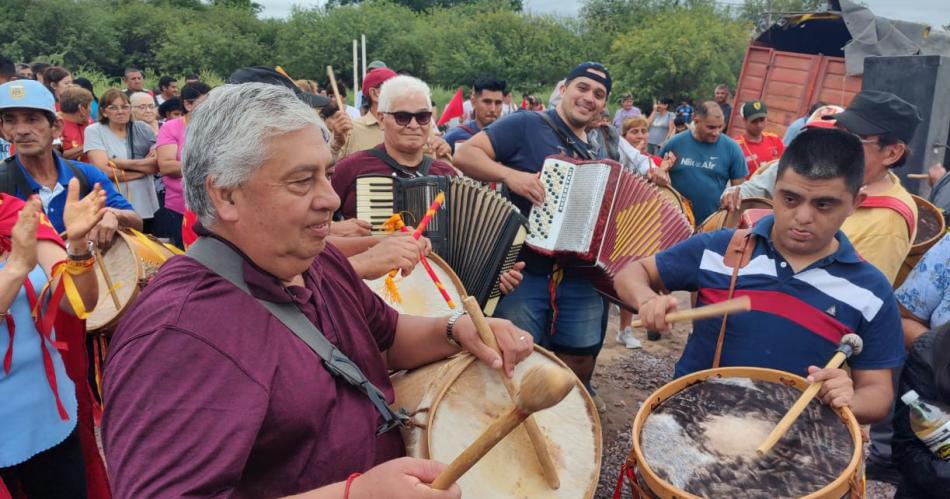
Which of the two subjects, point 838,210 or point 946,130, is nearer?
point 838,210

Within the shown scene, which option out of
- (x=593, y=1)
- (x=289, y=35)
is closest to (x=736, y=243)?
(x=289, y=35)

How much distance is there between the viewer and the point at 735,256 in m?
2.65

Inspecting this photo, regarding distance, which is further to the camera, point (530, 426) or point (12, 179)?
point (12, 179)

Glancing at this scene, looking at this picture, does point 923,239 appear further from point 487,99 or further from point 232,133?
point 487,99

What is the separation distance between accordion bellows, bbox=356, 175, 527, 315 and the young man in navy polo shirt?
1.17 metres

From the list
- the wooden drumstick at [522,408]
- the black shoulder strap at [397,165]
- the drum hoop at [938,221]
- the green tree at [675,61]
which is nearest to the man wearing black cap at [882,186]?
the drum hoop at [938,221]

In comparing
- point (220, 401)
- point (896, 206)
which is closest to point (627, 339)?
point (896, 206)

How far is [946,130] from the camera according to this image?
8.16m

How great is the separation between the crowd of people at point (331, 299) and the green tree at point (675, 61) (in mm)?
20777

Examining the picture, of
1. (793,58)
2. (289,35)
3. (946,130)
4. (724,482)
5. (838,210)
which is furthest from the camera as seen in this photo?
(289,35)

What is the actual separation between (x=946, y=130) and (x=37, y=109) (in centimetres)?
949

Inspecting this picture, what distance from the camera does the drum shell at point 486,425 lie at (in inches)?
77.2

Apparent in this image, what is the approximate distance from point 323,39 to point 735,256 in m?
34.5

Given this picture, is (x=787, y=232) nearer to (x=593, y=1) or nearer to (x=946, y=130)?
(x=946, y=130)
